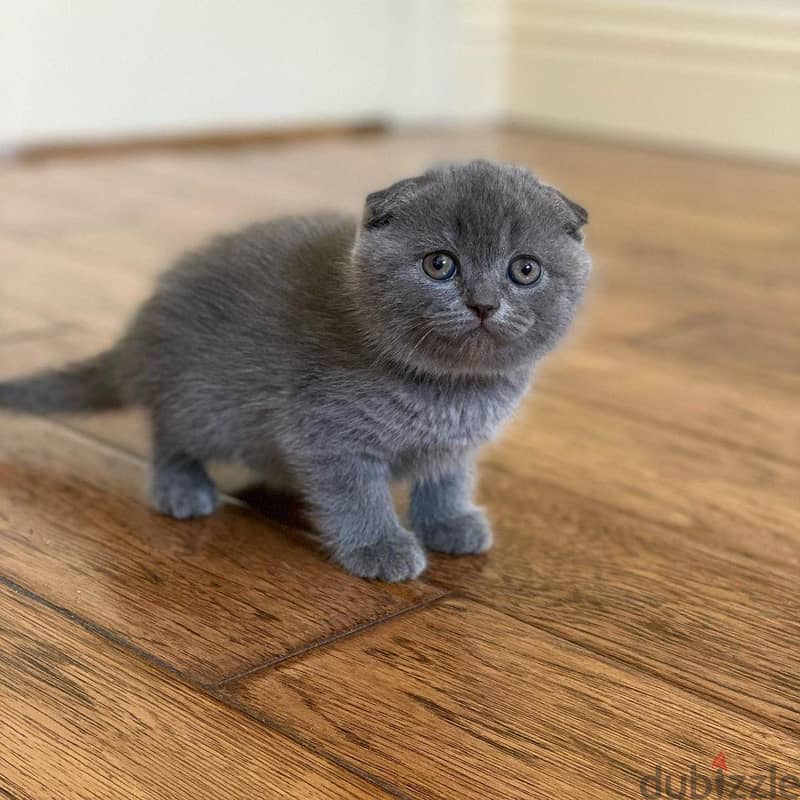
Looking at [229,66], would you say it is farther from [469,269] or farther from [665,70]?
[469,269]

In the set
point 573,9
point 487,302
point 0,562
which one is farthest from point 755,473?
point 573,9

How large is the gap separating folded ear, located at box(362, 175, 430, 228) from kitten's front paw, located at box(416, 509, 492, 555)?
0.33 m

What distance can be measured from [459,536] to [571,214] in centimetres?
35

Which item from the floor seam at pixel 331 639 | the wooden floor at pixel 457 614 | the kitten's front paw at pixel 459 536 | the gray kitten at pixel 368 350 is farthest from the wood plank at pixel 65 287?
the floor seam at pixel 331 639

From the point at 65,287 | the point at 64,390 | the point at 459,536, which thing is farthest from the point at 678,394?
the point at 65,287

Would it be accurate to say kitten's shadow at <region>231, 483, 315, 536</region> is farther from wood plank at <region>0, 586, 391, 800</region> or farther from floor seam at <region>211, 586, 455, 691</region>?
wood plank at <region>0, 586, 391, 800</region>

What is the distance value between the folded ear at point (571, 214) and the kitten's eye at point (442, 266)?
122 millimetres

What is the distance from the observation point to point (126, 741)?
882 mm

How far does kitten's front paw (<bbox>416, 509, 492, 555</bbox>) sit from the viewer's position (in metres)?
1.26

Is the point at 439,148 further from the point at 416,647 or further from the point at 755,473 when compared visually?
the point at 416,647

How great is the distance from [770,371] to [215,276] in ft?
3.21

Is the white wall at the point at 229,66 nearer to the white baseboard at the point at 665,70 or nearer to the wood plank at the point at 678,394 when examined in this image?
the white baseboard at the point at 665,70

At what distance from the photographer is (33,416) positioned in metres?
1.54

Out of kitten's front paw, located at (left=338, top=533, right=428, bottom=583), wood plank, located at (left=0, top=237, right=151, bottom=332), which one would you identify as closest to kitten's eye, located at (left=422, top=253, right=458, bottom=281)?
kitten's front paw, located at (left=338, top=533, right=428, bottom=583)
